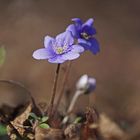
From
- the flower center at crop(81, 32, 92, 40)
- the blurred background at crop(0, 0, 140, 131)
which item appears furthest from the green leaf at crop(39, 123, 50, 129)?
the blurred background at crop(0, 0, 140, 131)

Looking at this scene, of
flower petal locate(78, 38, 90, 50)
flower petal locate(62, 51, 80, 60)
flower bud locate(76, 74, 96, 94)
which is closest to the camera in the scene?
flower petal locate(62, 51, 80, 60)

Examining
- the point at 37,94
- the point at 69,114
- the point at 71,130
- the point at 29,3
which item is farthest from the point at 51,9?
the point at 71,130

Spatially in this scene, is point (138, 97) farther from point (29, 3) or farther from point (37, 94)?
point (29, 3)

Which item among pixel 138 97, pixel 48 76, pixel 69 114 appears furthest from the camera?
pixel 48 76

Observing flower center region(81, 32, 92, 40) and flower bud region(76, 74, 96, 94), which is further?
flower bud region(76, 74, 96, 94)

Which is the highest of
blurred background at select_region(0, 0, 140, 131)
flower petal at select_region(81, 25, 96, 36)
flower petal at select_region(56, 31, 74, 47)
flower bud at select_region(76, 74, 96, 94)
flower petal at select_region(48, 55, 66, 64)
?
flower petal at select_region(56, 31, 74, 47)

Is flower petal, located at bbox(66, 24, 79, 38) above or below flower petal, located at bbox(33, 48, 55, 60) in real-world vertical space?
above

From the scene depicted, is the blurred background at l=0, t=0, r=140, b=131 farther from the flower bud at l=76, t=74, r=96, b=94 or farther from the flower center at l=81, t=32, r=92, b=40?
the flower center at l=81, t=32, r=92, b=40

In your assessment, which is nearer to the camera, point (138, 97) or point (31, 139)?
point (31, 139)

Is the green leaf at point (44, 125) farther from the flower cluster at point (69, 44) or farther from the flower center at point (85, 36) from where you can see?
the flower center at point (85, 36)
